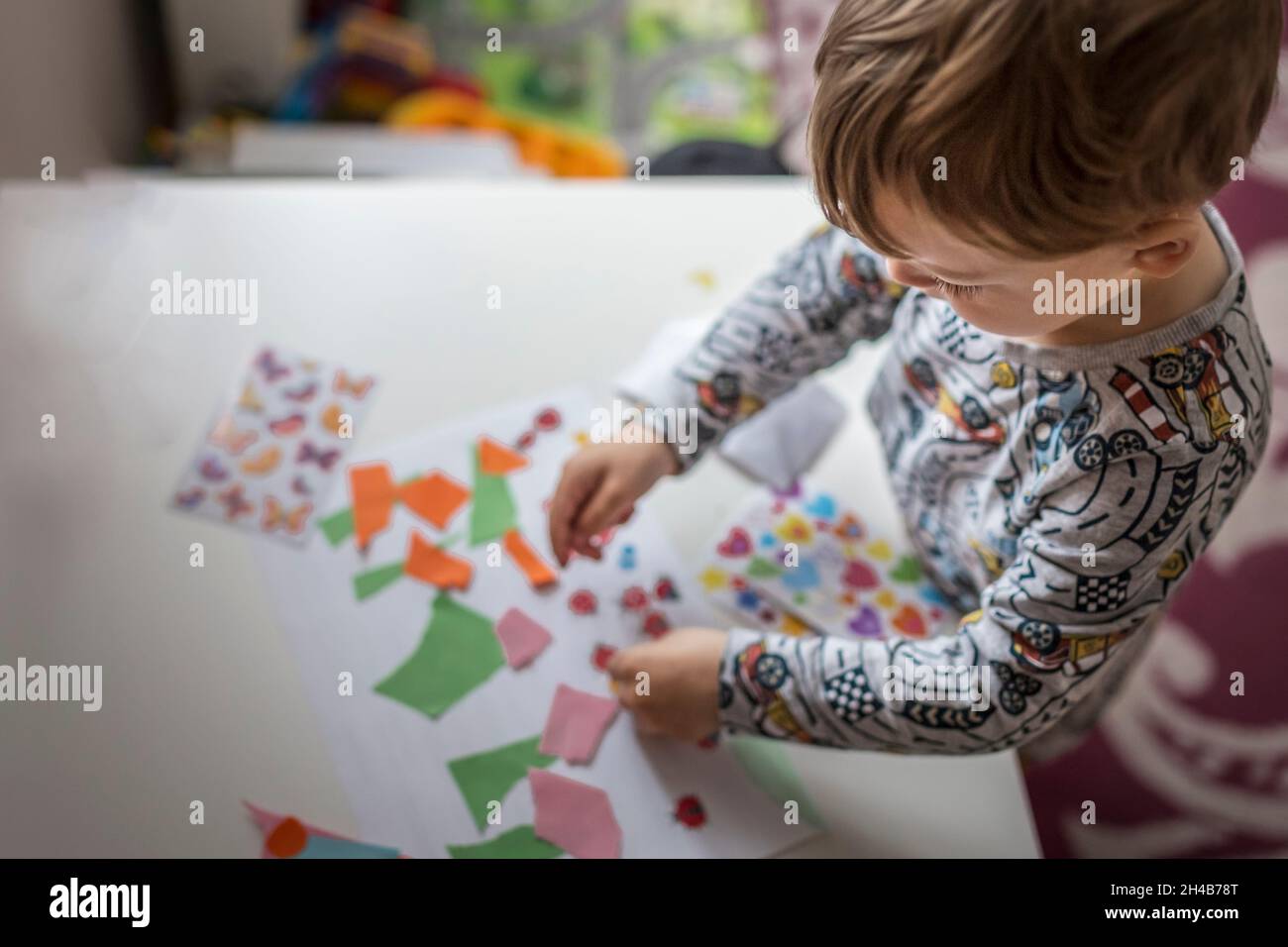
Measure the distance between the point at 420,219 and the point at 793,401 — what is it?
32 cm

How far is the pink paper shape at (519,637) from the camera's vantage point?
28.0 inches

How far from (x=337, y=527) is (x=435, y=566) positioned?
0.23 feet

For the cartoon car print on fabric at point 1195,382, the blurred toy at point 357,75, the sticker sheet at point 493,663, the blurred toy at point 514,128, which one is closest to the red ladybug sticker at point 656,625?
the sticker sheet at point 493,663

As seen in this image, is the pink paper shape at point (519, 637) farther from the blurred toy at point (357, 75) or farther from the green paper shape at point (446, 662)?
the blurred toy at point (357, 75)

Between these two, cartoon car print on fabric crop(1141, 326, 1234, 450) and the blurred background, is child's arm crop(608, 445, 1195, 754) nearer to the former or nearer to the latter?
cartoon car print on fabric crop(1141, 326, 1234, 450)

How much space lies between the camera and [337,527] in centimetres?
75

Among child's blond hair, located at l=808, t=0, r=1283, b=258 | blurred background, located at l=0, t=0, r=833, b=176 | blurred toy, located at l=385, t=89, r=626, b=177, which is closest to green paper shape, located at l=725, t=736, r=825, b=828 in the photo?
child's blond hair, located at l=808, t=0, r=1283, b=258

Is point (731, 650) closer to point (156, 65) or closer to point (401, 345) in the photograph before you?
point (401, 345)

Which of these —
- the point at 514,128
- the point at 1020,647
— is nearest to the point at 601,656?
the point at 1020,647

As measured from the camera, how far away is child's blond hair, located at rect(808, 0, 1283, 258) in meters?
0.42

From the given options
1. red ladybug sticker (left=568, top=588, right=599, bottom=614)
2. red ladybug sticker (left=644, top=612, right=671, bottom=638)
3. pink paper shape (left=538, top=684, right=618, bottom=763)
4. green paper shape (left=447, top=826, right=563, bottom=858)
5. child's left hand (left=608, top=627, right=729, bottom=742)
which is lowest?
green paper shape (left=447, top=826, right=563, bottom=858)

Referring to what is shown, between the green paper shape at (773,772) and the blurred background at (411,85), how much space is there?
24.0 inches

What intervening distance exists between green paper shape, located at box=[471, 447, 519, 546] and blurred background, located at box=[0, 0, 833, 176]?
1.50 ft

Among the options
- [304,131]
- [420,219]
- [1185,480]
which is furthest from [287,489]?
[304,131]
